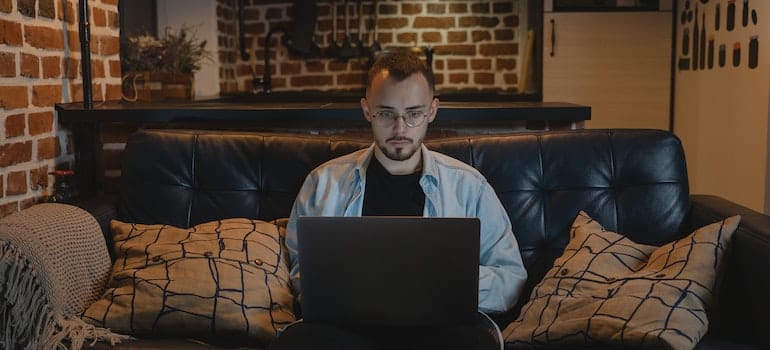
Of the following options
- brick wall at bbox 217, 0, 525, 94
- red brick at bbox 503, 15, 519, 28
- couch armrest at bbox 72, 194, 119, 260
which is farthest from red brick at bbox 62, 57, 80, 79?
red brick at bbox 503, 15, 519, 28

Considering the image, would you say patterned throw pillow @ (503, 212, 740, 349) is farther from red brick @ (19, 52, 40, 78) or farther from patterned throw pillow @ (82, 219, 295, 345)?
red brick @ (19, 52, 40, 78)

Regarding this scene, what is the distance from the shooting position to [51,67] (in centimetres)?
283

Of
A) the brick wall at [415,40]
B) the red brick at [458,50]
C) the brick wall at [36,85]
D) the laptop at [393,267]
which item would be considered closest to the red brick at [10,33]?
the brick wall at [36,85]

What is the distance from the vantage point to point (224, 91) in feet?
17.8

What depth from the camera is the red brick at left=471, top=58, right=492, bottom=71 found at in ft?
18.9

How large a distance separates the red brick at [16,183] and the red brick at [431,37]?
3544 mm

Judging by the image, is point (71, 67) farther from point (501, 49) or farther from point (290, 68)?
point (501, 49)

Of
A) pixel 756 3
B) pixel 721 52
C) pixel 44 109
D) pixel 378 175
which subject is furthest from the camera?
pixel 721 52

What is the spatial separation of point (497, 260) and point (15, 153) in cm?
143

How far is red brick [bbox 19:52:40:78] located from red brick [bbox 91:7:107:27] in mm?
495

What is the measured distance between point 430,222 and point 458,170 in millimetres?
570

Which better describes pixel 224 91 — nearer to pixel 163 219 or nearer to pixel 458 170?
pixel 163 219

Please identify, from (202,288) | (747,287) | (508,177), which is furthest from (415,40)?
(747,287)

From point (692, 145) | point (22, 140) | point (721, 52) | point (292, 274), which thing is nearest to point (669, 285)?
point (292, 274)
